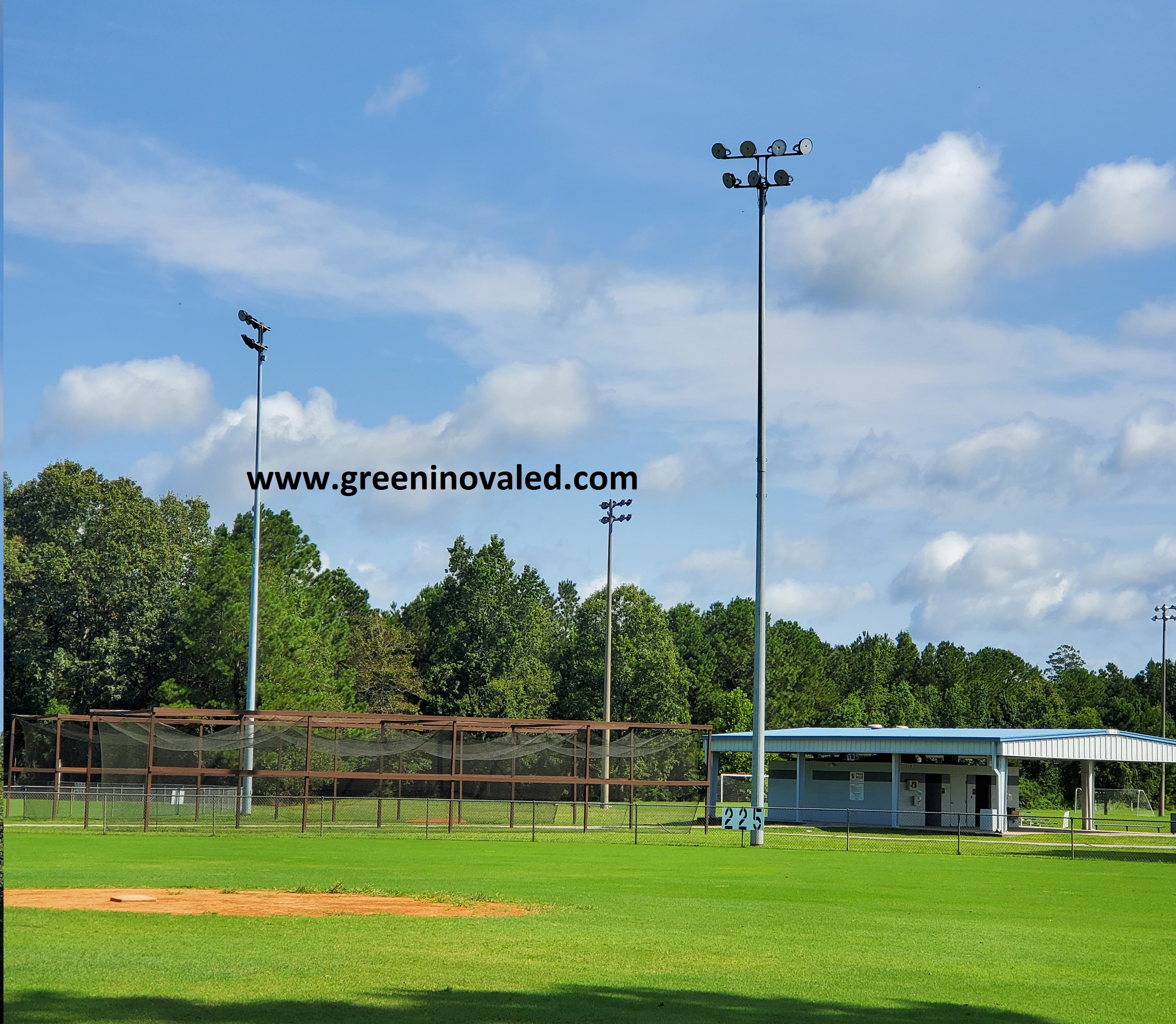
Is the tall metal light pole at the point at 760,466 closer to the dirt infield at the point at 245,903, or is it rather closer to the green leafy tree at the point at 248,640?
the dirt infield at the point at 245,903

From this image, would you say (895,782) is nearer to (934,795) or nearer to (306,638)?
(934,795)

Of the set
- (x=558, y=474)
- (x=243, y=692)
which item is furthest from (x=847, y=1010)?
(x=243, y=692)

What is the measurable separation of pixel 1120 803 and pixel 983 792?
29.1 m

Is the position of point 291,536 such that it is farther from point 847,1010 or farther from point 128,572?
point 847,1010

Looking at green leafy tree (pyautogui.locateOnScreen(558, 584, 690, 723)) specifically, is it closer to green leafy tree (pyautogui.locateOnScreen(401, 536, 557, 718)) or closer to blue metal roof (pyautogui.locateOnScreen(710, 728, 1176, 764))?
green leafy tree (pyautogui.locateOnScreen(401, 536, 557, 718))

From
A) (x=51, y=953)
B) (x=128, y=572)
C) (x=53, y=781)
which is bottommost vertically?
(x=53, y=781)

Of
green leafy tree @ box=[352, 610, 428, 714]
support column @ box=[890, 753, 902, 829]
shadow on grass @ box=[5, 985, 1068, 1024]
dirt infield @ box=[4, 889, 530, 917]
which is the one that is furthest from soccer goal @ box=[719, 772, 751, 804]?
shadow on grass @ box=[5, 985, 1068, 1024]

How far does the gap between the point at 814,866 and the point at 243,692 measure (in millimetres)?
44769

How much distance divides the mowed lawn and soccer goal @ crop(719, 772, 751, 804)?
1206 inches

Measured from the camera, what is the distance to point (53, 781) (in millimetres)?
58562

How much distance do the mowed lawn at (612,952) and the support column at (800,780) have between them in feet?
105

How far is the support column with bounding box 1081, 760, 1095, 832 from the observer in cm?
5547

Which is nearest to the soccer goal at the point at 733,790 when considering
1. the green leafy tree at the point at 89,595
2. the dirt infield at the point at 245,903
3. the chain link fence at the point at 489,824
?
the chain link fence at the point at 489,824

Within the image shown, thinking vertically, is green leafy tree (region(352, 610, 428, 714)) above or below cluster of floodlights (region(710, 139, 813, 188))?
below
